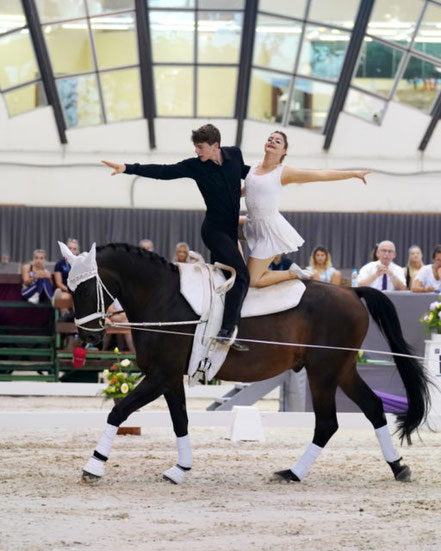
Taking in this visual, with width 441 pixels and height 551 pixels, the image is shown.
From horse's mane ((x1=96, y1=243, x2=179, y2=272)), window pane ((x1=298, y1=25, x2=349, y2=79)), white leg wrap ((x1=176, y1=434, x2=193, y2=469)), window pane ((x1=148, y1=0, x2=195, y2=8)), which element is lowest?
white leg wrap ((x1=176, y1=434, x2=193, y2=469))

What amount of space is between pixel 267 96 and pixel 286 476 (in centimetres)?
1425

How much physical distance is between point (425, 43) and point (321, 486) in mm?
13909

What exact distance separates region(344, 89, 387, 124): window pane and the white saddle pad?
1362cm

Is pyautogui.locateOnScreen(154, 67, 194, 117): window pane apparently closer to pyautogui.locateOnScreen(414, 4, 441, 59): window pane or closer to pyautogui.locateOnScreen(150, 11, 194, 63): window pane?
pyautogui.locateOnScreen(150, 11, 194, 63): window pane

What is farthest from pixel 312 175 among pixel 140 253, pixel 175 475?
pixel 175 475

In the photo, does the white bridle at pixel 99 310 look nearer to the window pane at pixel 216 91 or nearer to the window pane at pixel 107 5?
the window pane at pixel 107 5

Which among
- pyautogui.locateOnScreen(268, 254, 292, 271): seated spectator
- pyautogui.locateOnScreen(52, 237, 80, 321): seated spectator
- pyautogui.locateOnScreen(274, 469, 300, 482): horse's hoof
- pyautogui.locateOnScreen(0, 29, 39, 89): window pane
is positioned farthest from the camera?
pyautogui.locateOnScreen(0, 29, 39, 89): window pane

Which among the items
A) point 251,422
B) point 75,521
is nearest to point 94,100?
point 251,422

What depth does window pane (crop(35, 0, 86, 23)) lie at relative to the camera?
696 inches

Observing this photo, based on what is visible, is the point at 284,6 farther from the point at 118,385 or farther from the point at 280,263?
the point at 118,385

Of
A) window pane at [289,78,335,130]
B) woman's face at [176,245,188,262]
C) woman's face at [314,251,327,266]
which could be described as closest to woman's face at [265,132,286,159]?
woman's face at [314,251,327,266]

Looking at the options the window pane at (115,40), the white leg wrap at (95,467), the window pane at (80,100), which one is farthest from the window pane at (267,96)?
the white leg wrap at (95,467)

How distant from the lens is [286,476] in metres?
6.14

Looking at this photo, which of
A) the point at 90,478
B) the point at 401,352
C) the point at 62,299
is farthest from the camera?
the point at 62,299
